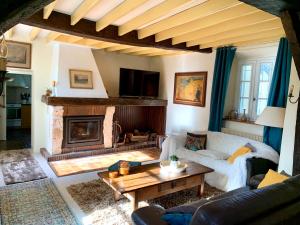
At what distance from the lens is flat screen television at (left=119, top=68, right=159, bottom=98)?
18.1 feet

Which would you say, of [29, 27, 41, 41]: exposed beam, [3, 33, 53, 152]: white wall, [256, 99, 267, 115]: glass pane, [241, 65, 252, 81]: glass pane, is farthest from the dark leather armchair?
[3, 33, 53, 152]: white wall

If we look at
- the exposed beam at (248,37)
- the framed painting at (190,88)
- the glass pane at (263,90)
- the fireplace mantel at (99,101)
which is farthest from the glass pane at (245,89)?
the fireplace mantel at (99,101)

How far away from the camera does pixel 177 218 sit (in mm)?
1530

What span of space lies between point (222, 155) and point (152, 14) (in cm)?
242

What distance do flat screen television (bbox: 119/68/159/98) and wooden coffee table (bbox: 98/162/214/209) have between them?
9.05 feet

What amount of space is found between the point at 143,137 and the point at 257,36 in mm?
3382

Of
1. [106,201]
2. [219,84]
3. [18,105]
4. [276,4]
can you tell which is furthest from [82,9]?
[18,105]

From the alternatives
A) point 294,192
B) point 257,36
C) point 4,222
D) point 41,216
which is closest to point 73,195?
point 41,216

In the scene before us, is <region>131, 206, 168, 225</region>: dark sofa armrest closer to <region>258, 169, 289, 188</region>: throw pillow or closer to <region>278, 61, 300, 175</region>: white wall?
<region>258, 169, 289, 188</region>: throw pillow

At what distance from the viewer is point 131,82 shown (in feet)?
18.4

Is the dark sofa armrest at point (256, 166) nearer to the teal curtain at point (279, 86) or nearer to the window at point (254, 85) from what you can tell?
the teal curtain at point (279, 86)

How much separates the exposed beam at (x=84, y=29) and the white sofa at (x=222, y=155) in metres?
1.77

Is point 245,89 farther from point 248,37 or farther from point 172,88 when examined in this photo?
point 172,88

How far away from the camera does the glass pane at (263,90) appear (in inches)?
164
